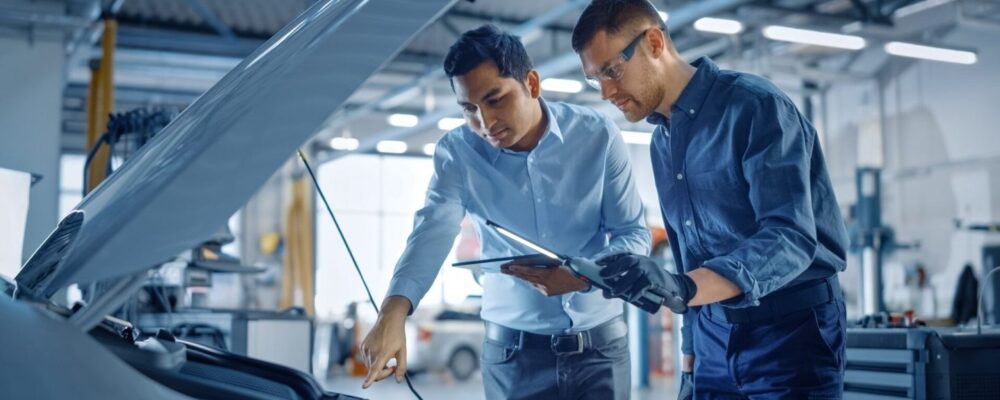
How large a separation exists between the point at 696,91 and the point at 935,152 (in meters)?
12.4

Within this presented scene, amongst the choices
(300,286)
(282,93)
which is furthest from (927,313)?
(282,93)

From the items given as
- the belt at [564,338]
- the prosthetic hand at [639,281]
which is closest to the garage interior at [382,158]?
the belt at [564,338]

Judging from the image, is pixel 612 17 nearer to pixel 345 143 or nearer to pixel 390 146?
pixel 390 146

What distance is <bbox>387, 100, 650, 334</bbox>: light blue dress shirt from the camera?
2146 millimetres

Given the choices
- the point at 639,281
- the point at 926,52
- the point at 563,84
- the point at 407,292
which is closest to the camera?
the point at 639,281

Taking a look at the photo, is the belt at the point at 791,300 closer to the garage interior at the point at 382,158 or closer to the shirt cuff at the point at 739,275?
the shirt cuff at the point at 739,275

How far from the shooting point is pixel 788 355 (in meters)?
1.61

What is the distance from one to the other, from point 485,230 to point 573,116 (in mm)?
333

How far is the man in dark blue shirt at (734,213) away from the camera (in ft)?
4.82

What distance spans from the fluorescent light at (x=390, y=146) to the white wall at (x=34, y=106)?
335 inches

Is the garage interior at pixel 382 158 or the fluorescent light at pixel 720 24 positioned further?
the fluorescent light at pixel 720 24

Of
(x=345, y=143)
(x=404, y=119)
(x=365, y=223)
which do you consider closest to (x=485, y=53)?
(x=404, y=119)

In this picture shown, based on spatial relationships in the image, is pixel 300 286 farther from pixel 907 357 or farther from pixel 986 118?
pixel 907 357

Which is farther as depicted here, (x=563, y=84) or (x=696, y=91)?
(x=563, y=84)
